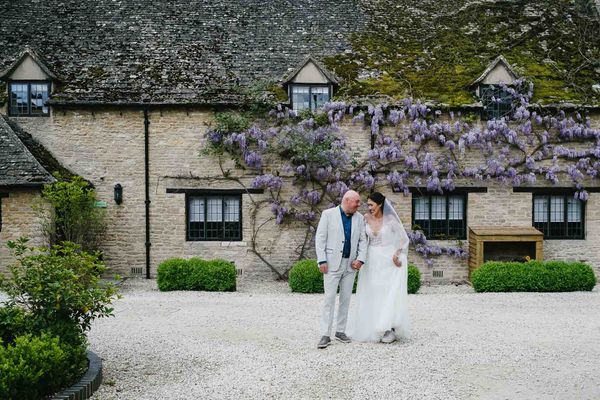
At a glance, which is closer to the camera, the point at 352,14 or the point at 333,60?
the point at 333,60

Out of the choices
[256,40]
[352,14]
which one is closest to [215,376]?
[256,40]

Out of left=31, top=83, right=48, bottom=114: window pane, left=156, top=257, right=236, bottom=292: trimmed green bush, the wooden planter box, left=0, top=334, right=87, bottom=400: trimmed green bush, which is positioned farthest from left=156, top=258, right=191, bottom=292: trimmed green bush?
left=0, top=334, right=87, bottom=400: trimmed green bush

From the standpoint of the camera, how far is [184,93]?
18016 millimetres

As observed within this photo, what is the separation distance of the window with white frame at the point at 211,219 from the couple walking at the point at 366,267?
29.6 ft

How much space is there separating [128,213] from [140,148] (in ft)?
6.11

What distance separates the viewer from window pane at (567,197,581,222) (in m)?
18.4

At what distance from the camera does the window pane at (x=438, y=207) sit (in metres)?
18.3

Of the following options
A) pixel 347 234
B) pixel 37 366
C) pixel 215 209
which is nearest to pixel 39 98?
pixel 215 209

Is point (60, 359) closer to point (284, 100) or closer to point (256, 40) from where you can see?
point (284, 100)

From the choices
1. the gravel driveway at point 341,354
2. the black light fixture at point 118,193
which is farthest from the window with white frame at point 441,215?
the black light fixture at point 118,193

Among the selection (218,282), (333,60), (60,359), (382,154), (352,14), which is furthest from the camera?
(352,14)

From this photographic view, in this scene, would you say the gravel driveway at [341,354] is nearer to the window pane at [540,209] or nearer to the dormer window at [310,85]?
the window pane at [540,209]

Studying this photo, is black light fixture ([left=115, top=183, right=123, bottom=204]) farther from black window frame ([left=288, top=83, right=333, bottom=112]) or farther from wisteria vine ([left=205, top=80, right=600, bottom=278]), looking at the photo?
black window frame ([left=288, top=83, right=333, bottom=112])

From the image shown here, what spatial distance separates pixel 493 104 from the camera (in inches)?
727
